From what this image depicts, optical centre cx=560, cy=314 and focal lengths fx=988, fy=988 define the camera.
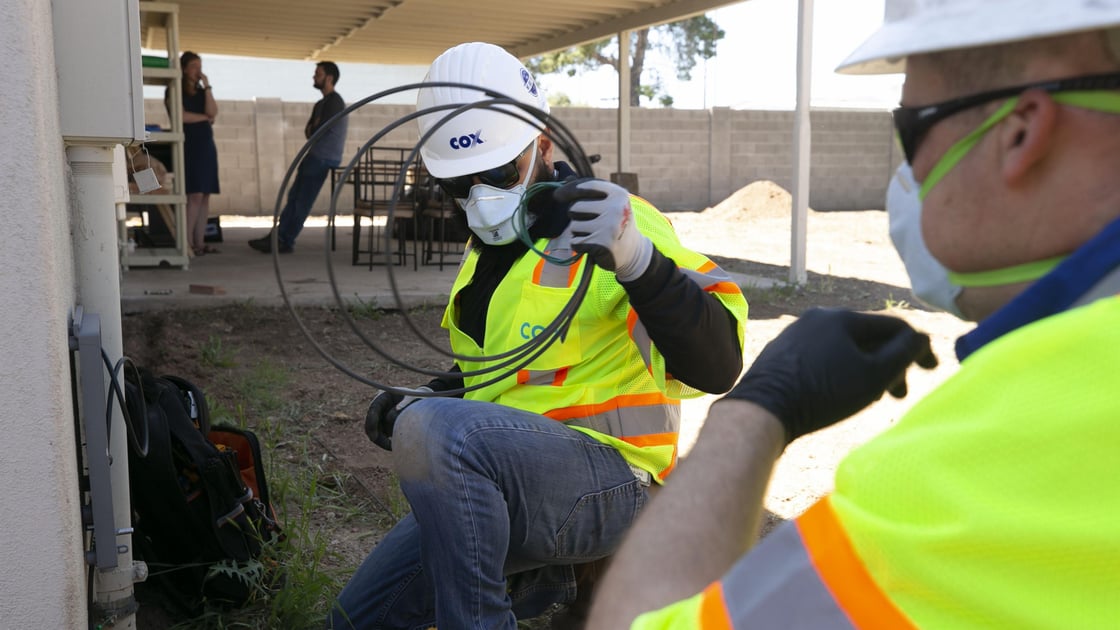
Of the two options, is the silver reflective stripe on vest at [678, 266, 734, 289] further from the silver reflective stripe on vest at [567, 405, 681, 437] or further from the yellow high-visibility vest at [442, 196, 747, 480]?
the silver reflective stripe on vest at [567, 405, 681, 437]

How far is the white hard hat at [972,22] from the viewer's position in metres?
0.78

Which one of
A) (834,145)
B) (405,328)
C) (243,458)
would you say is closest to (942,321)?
(405,328)

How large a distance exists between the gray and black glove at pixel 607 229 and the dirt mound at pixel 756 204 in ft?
48.3

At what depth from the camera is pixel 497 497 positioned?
1833mm

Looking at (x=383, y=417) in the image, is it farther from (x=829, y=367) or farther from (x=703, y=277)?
(x=829, y=367)

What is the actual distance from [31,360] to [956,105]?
4.87ft

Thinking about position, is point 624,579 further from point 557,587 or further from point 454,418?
point 557,587

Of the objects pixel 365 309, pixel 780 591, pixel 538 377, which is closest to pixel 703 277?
pixel 538 377

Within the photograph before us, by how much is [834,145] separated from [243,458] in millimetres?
19338

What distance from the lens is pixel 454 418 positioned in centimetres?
188

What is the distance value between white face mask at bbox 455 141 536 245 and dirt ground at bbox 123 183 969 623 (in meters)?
0.40

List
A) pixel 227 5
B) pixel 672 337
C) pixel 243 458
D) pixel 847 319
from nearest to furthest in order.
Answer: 1. pixel 847 319
2. pixel 672 337
3. pixel 243 458
4. pixel 227 5

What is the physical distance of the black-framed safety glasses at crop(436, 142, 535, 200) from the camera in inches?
87.0

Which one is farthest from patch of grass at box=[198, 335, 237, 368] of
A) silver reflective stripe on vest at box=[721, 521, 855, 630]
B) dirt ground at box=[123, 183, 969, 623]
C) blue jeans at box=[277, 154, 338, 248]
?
silver reflective stripe on vest at box=[721, 521, 855, 630]
